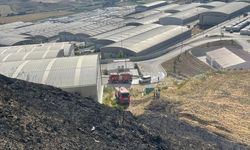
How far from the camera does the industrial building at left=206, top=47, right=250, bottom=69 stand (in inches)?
1594

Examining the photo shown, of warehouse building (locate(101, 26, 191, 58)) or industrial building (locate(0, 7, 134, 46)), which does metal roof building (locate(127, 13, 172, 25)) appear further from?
warehouse building (locate(101, 26, 191, 58))

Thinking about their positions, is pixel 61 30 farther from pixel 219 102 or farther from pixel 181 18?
pixel 219 102

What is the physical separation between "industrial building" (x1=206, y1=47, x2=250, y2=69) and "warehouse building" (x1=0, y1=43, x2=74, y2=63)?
15295 millimetres

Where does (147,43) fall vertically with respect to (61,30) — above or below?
above

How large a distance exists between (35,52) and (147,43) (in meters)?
14.5

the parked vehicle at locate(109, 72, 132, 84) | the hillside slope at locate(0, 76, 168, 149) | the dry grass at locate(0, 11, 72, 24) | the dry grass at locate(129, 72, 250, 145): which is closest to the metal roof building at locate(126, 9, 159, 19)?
the dry grass at locate(0, 11, 72, 24)

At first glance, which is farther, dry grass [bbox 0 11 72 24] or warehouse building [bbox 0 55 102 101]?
dry grass [bbox 0 11 72 24]

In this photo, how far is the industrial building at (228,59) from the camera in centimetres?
4050

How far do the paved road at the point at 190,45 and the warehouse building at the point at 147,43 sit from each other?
5.48 ft

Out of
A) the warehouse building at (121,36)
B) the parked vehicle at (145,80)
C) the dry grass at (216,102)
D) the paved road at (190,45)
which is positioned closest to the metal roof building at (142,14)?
the warehouse building at (121,36)

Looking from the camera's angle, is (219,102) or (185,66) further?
(185,66)

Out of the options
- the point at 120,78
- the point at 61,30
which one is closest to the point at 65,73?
the point at 120,78

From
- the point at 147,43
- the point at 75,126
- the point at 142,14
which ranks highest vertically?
the point at 75,126

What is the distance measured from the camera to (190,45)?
5209 centimetres
